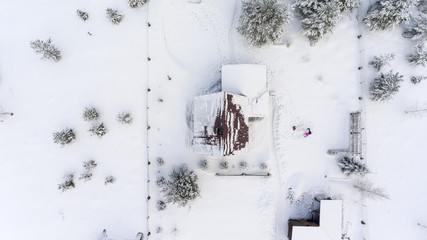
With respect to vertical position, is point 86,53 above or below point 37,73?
above

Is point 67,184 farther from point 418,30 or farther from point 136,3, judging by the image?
point 418,30

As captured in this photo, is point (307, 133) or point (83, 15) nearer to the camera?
point (307, 133)

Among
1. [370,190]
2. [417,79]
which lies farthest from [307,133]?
[417,79]

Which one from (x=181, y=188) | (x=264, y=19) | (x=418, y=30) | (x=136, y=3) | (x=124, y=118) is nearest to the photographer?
(x=264, y=19)

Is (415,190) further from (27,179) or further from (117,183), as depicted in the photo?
(27,179)

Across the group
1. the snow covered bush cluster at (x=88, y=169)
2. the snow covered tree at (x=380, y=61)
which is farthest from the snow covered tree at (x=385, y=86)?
the snow covered bush cluster at (x=88, y=169)

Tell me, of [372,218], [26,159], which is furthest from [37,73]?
[372,218]
